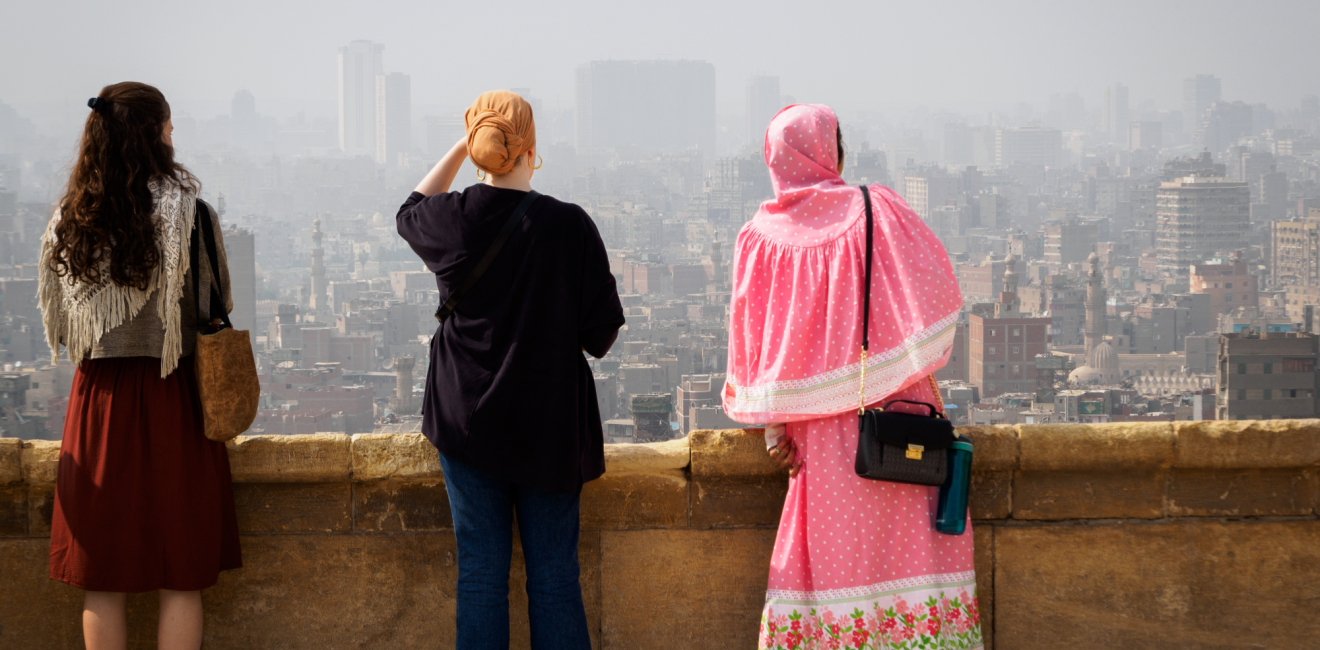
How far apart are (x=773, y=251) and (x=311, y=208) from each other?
3685 inches

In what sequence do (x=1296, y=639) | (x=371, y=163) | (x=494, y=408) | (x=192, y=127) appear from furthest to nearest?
(x=371, y=163) → (x=192, y=127) → (x=1296, y=639) → (x=494, y=408)

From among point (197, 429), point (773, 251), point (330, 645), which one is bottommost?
point (330, 645)

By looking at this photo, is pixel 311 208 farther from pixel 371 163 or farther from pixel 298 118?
pixel 298 118

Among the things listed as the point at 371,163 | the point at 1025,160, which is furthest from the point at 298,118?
the point at 1025,160

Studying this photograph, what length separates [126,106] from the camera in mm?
1511

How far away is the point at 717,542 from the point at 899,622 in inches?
15.9

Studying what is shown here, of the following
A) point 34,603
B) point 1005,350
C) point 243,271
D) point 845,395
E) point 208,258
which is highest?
point 243,271

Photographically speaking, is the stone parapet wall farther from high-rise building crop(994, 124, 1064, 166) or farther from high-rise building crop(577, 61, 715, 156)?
high-rise building crop(994, 124, 1064, 166)

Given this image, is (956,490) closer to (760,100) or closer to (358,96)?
(760,100)

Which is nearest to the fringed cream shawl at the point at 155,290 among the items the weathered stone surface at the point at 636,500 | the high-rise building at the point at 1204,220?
the weathered stone surface at the point at 636,500

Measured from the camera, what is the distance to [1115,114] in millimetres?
129000

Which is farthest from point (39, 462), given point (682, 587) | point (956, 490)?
point (956, 490)

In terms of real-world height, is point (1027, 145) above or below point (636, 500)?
above

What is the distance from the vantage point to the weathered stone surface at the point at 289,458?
1784 millimetres
